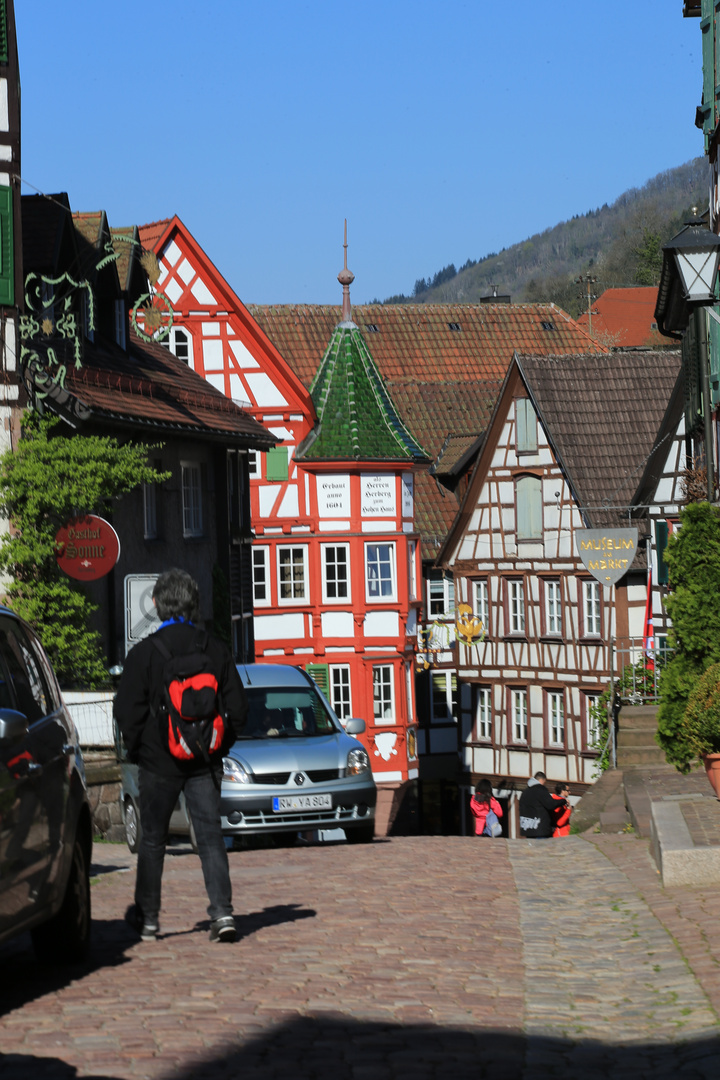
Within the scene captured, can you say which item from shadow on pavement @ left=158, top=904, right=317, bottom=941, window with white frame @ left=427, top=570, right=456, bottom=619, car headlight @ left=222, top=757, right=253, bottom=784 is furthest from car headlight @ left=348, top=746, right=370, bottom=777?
window with white frame @ left=427, top=570, right=456, bottom=619

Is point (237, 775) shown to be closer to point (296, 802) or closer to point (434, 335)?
point (296, 802)

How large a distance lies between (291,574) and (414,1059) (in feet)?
121

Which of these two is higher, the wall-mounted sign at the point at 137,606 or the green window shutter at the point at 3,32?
the green window shutter at the point at 3,32

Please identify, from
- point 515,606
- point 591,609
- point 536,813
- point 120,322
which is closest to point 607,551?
point 536,813

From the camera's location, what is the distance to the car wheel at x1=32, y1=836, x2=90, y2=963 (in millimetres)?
7797

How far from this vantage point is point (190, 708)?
8.17 meters

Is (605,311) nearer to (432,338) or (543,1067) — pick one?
(432,338)

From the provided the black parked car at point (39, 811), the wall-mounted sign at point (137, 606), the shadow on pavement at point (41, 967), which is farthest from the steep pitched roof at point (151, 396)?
the black parked car at point (39, 811)

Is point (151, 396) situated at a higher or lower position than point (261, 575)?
higher

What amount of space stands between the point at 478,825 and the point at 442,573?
62.7 ft

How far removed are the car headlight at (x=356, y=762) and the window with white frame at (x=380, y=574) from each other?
27250mm

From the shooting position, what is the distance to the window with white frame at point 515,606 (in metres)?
43.7

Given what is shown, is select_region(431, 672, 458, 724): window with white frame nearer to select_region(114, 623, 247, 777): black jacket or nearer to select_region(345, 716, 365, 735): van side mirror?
select_region(345, 716, 365, 735): van side mirror

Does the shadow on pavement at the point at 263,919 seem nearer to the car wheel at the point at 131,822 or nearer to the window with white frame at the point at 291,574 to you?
the car wheel at the point at 131,822
